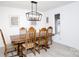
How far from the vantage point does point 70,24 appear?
3.75 meters

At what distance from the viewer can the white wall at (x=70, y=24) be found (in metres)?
3.48

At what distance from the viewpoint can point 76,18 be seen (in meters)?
3.46

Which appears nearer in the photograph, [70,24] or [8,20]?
[70,24]

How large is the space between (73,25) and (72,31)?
303 millimetres

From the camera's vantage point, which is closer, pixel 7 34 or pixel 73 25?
pixel 73 25

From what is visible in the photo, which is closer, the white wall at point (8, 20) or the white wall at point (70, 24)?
the white wall at point (70, 24)

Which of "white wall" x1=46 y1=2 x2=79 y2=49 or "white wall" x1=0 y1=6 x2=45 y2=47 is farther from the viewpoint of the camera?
"white wall" x1=0 y1=6 x2=45 y2=47

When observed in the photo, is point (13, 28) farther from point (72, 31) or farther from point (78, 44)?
point (78, 44)

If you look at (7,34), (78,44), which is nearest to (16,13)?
(7,34)

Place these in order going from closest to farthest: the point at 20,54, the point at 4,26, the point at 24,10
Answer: the point at 20,54 < the point at 4,26 < the point at 24,10

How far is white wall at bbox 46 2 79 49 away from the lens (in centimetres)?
348

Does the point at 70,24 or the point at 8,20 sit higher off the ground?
the point at 8,20

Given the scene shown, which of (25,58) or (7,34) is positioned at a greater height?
(7,34)

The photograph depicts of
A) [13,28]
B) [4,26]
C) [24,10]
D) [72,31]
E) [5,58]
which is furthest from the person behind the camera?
[24,10]
